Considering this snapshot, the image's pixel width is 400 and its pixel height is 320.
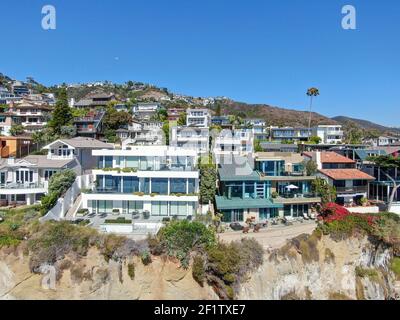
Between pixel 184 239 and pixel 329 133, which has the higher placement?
pixel 329 133

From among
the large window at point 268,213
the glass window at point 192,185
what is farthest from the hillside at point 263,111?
the glass window at point 192,185

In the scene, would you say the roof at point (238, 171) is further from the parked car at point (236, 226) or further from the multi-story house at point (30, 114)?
the multi-story house at point (30, 114)

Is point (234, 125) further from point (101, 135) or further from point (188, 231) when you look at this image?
point (188, 231)

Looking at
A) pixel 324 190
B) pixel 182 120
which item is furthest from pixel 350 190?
pixel 182 120

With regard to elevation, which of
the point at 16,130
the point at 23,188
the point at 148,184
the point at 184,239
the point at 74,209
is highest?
the point at 16,130

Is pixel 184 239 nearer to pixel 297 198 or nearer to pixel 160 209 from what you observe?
pixel 160 209

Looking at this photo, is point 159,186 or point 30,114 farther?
point 30,114

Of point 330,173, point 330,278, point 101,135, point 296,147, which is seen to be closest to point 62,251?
point 330,278
